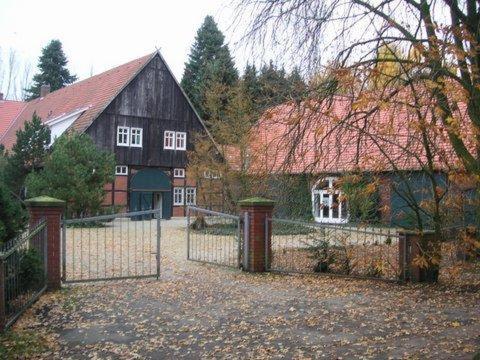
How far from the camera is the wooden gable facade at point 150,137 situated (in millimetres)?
31625

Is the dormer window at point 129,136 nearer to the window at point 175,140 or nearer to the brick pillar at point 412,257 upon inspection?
the window at point 175,140

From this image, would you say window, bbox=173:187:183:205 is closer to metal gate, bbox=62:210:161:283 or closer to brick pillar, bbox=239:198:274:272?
metal gate, bbox=62:210:161:283

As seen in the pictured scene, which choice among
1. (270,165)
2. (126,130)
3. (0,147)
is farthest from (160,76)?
(270,165)

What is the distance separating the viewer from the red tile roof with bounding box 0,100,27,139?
4203cm

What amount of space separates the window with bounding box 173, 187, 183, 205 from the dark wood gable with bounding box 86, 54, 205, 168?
1654mm

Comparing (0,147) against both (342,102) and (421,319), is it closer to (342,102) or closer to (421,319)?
(342,102)

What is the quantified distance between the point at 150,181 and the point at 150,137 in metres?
2.61

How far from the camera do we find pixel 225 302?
8938 millimetres

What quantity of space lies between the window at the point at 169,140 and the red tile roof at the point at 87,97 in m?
4.02

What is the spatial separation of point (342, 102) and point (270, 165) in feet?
5.43

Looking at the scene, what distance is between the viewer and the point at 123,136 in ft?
105

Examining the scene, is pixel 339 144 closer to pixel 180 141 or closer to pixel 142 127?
pixel 142 127

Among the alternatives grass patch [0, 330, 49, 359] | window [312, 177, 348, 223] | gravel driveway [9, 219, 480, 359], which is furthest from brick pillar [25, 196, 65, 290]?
window [312, 177, 348, 223]

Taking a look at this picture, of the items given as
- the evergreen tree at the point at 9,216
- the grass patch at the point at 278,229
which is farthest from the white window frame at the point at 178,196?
the evergreen tree at the point at 9,216
